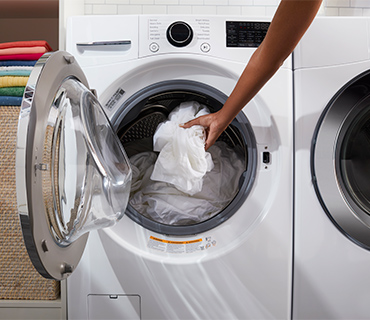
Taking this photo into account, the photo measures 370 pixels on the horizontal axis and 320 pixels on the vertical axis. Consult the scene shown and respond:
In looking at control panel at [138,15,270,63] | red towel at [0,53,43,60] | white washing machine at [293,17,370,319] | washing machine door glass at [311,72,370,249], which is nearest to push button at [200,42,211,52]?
control panel at [138,15,270,63]

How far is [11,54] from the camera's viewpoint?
1.07 meters

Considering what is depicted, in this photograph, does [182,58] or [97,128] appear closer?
[97,128]

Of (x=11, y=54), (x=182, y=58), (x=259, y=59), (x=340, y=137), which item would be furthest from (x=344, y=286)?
(x=11, y=54)

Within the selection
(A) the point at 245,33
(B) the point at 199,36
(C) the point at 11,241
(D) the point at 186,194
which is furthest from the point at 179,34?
(C) the point at 11,241

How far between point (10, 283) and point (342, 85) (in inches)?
45.4

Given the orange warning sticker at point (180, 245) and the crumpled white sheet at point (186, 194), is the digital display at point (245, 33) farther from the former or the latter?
the orange warning sticker at point (180, 245)

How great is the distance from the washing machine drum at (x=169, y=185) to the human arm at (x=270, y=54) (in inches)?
3.5

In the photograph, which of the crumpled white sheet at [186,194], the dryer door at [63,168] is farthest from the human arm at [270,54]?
the dryer door at [63,168]

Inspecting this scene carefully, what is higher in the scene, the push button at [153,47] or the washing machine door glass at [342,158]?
the push button at [153,47]

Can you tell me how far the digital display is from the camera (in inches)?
40.2

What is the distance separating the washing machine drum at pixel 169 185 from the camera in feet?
3.28

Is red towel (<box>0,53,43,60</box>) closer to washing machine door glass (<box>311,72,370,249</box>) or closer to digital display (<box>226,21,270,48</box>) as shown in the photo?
digital display (<box>226,21,270,48</box>)

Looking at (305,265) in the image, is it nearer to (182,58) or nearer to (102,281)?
(102,281)

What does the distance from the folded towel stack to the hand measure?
1.64 feet
